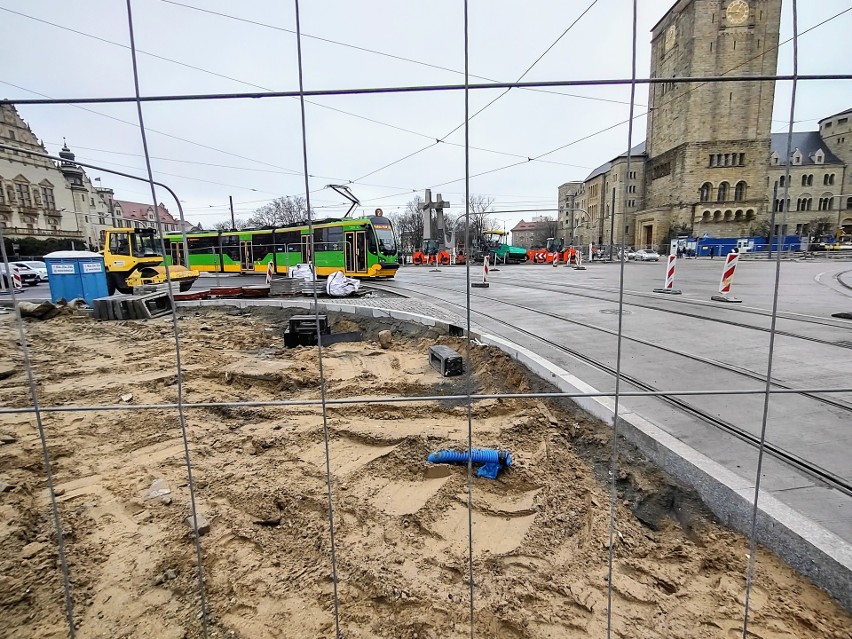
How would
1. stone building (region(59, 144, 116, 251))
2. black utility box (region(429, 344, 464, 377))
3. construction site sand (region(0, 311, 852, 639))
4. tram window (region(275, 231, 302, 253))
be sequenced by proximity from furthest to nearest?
tram window (region(275, 231, 302, 253)) < black utility box (region(429, 344, 464, 377)) < construction site sand (region(0, 311, 852, 639)) < stone building (region(59, 144, 116, 251))

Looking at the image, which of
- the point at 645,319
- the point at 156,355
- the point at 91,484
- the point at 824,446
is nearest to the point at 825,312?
the point at 645,319

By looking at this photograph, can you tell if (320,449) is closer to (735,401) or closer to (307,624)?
(307,624)

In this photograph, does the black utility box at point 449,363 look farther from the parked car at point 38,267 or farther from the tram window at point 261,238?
the parked car at point 38,267

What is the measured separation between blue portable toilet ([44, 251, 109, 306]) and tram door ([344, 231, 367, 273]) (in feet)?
28.2

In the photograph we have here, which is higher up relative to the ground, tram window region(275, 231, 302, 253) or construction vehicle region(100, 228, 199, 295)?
tram window region(275, 231, 302, 253)

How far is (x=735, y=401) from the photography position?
409 centimetres

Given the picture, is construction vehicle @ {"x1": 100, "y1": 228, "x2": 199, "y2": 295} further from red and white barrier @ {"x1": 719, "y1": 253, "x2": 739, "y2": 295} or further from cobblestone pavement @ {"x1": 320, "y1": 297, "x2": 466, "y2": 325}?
red and white barrier @ {"x1": 719, "y1": 253, "x2": 739, "y2": 295}

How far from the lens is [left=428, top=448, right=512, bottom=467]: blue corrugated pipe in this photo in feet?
11.0

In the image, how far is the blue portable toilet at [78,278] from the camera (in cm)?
1388

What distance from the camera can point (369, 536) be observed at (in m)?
2.74

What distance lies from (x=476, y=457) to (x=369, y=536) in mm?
1056

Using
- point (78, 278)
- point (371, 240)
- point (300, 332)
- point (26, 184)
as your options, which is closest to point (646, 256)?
point (371, 240)

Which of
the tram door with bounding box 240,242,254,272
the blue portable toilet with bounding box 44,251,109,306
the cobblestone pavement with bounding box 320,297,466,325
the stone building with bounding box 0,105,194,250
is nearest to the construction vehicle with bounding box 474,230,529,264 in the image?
the tram door with bounding box 240,242,254,272

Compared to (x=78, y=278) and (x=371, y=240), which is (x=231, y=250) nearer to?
(x=78, y=278)
